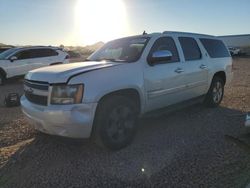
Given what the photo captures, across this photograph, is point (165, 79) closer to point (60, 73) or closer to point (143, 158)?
point (143, 158)

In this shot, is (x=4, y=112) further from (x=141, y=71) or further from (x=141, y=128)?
(x=141, y=71)

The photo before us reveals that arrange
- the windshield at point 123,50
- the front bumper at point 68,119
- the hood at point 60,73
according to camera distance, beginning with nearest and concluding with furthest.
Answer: the front bumper at point 68,119, the hood at point 60,73, the windshield at point 123,50

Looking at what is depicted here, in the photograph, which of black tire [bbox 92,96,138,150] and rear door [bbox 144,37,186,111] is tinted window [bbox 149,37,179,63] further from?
black tire [bbox 92,96,138,150]

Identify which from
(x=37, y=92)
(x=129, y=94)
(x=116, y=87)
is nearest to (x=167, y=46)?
(x=129, y=94)

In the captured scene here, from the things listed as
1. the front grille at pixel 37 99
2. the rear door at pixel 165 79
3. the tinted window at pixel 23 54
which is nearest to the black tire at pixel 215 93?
the rear door at pixel 165 79

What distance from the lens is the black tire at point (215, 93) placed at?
26.2ft

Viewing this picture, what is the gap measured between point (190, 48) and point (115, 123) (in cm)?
290

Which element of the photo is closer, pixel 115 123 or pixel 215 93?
pixel 115 123

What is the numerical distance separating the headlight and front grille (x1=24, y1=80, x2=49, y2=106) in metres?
0.20

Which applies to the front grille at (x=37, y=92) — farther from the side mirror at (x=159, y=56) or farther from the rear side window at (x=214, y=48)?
the rear side window at (x=214, y=48)

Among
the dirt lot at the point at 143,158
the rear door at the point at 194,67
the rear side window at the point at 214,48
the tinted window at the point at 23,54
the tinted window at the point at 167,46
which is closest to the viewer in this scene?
the dirt lot at the point at 143,158

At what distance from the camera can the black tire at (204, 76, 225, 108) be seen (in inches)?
315

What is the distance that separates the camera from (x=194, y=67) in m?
6.96

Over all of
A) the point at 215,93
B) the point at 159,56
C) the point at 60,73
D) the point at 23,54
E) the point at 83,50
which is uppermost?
the point at 159,56
